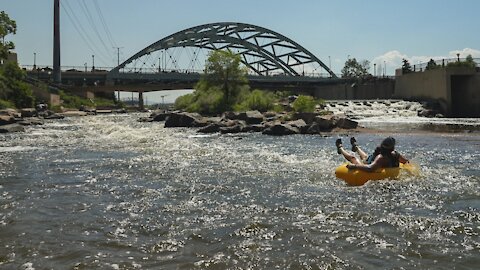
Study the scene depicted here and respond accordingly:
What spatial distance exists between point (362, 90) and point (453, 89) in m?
23.8

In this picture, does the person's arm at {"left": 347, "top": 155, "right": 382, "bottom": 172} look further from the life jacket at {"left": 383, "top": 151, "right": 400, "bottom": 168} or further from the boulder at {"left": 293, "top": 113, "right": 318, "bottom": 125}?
the boulder at {"left": 293, "top": 113, "right": 318, "bottom": 125}

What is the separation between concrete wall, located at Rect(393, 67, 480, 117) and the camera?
43.2 m

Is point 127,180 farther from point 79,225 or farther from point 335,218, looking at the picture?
point 335,218

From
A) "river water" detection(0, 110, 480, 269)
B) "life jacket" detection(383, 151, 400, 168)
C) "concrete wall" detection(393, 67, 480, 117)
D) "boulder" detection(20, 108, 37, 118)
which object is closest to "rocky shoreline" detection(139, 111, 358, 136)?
"river water" detection(0, 110, 480, 269)

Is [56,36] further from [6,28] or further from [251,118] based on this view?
[251,118]

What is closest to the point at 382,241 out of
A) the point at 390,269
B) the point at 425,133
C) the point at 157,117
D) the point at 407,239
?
the point at 407,239

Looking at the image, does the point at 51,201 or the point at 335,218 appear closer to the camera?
the point at 335,218

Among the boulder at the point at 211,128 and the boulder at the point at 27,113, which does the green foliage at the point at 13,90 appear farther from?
the boulder at the point at 211,128

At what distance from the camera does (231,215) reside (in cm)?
828

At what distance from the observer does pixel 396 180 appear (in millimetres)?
11055

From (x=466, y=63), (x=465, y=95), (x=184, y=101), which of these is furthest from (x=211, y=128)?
(x=466, y=63)

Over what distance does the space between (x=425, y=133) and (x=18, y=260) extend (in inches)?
949

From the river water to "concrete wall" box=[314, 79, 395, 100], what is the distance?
159ft

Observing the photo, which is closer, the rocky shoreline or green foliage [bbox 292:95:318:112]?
the rocky shoreline
